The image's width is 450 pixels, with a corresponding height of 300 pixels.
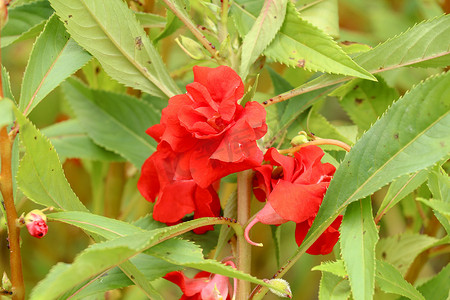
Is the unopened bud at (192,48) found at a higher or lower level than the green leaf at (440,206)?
higher

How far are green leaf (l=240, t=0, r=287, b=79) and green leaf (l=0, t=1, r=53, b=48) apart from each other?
0.24 meters

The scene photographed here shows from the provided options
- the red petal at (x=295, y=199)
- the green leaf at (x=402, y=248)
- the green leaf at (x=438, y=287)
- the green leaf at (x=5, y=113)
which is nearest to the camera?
the green leaf at (x=5, y=113)

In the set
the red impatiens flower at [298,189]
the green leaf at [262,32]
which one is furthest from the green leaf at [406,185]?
the green leaf at [262,32]

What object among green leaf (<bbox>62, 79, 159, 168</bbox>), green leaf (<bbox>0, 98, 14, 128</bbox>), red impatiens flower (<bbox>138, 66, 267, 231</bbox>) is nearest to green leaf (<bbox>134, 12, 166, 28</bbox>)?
green leaf (<bbox>62, 79, 159, 168</bbox>)

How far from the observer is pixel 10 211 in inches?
18.6

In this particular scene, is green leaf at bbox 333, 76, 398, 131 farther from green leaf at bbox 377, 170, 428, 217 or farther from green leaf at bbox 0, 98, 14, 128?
green leaf at bbox 0, 98, 14, 128

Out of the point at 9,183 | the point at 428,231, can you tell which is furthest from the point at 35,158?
the point at 428,231

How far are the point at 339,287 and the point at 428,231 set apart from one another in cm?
31

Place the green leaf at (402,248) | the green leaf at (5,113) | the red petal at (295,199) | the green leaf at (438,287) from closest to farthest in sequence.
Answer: the green leaf at (5,113) < the red petal at (295,199) < the green leaf at (438,287) < the green leaf at (402,248)

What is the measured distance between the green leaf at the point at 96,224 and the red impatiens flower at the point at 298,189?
0.35 feet

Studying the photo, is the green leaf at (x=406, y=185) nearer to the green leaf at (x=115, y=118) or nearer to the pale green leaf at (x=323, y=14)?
the pale green leaf at (x=323, y=14)

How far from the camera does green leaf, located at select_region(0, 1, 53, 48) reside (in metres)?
0.64

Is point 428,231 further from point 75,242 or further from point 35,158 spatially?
point 75,242

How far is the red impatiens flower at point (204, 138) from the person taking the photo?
46cm
